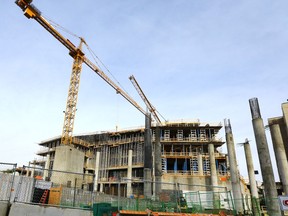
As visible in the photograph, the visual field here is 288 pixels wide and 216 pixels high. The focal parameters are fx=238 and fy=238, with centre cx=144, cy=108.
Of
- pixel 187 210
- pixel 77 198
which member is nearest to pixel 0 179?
pixel 77 198

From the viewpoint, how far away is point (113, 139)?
180ft

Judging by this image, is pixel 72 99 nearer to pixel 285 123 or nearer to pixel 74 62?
pixel 74 62

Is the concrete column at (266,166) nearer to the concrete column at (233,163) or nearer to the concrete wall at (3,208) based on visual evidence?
the concrete column at (233,163)

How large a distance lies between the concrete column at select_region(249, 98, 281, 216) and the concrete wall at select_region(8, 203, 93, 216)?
12169 mm

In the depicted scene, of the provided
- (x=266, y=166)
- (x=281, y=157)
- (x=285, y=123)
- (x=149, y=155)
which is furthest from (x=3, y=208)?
(x=285, y=123)

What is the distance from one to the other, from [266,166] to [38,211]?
1446cm

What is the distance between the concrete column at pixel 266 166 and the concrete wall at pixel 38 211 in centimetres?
1217

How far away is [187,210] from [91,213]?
616cm

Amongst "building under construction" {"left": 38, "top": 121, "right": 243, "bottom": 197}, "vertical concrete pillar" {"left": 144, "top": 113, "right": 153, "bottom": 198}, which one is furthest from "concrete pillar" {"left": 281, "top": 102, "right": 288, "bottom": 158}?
"vertical concrete pillar" {"left": 144, "top": 113, "right": 153, "bottom": 198}

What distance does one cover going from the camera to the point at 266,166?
1648 centimetres

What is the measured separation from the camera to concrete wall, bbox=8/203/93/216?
10.2m

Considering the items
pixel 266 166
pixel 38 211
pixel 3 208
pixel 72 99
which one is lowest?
pixel 38 211

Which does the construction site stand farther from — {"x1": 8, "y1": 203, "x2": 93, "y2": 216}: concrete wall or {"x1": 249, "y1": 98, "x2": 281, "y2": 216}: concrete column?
{"x1": 8, "y1": 203, "x2": 93, "y2": 216}: concrete wall

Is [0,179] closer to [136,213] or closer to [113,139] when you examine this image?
[136,213]
